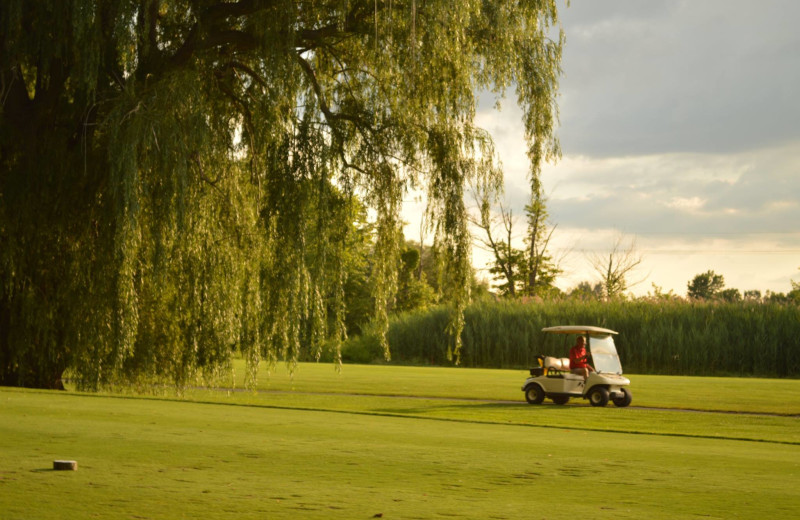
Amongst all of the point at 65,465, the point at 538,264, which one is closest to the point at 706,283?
the point at 538,264

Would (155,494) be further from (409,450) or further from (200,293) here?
(200,293)

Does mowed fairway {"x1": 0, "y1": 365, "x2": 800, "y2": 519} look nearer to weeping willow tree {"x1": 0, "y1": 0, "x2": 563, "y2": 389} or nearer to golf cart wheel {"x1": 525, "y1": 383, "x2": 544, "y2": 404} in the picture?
weeping willow tree {"x1": 0, "y1": 0, "x2": 563, "y2": 389}

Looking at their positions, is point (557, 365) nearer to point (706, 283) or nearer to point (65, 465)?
point (65, 465)

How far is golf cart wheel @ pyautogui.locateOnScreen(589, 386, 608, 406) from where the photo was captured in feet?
73.6

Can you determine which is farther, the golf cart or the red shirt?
the red shirt

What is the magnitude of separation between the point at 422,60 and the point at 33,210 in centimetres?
635

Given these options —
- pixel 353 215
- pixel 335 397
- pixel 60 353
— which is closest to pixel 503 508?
pixel 353 215

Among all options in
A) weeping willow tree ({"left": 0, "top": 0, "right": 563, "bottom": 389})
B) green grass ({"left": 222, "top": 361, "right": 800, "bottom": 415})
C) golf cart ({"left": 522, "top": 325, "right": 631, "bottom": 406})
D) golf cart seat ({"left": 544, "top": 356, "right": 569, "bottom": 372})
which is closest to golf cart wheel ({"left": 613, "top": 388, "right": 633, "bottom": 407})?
golf cart ({"left": 522, "top": 325, "right": 631, "bottom": 406})

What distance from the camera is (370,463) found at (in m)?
9.16

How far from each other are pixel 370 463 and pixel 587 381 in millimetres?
14599

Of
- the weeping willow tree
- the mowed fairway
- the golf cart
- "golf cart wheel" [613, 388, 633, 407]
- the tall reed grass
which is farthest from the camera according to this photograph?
the tall reed grass

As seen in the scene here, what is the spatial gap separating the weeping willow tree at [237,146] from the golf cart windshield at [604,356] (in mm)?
9534

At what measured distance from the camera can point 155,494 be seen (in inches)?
273

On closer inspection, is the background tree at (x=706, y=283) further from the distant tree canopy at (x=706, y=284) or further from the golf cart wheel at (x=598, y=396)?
the golf cart wheel at (x=598, y=396)
